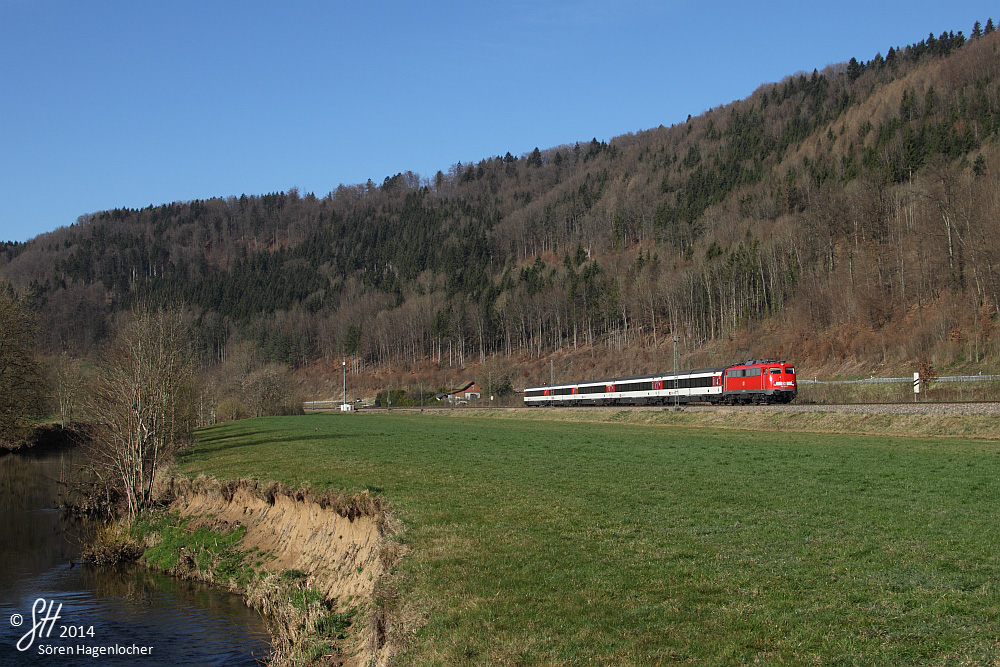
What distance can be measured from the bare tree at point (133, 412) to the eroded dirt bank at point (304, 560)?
1.88m

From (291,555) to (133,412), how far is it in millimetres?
11209

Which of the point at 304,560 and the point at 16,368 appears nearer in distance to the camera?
the point at 304,560

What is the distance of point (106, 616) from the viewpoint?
17047 mm

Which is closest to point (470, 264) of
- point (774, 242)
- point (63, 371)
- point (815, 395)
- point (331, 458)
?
point (774, 242)

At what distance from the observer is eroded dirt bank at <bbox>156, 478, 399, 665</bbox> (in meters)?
12.1

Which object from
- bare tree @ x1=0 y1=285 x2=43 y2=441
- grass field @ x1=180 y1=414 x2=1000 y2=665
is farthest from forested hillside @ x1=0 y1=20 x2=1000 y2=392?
grass field @ x1=180 y1=414 x2=1000 y2=665

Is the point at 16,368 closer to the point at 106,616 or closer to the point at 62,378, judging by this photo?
the point at 62,378

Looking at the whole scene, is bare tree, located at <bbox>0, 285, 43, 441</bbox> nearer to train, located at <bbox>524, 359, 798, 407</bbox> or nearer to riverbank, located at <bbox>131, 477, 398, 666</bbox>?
riverbank, located at <bbox>131, 477, 398, 666</bbox>

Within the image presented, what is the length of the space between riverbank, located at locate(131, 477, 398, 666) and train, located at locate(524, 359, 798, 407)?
4304 cm

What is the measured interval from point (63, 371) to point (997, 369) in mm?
83361

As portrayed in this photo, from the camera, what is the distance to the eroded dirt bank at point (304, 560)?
478 inches

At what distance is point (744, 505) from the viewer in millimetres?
15508

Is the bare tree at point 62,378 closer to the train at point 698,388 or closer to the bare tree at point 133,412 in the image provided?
the bare tree at point 133,412

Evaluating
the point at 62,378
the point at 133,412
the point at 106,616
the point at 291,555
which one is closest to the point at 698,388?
the point at 133,412
